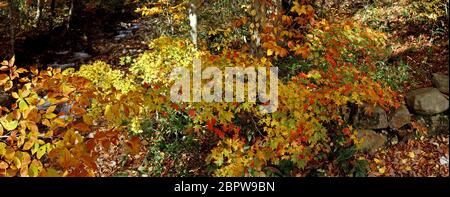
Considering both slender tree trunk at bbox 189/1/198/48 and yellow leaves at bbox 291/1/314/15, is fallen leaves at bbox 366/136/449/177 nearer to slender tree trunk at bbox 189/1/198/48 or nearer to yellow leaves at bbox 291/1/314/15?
yellow leaves at bbox 291/1/314/15

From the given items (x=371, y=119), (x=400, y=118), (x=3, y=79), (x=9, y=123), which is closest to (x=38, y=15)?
(x=3, y=79)

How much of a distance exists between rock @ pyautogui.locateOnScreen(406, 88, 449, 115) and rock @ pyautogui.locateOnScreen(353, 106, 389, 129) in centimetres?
48

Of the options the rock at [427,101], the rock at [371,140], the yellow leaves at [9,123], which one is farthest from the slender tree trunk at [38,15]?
the rock at [427,101]

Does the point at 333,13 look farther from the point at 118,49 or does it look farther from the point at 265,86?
the point at 118,49

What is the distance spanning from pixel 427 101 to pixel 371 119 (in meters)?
0.93

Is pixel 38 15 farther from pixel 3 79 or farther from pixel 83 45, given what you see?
pixel 3 79

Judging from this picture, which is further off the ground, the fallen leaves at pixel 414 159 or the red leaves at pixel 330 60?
the red leaves at pixel 330 60

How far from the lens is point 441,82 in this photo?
6051mm

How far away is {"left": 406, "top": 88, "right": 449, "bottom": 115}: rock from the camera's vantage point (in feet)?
19.4

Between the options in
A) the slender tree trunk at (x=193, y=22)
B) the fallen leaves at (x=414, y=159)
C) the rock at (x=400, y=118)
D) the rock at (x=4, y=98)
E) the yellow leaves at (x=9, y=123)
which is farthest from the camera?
the rock at (x=4, y=98)

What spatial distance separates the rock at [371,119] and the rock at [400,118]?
10 cm

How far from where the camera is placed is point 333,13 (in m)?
11.8

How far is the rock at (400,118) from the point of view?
6234 millimetres

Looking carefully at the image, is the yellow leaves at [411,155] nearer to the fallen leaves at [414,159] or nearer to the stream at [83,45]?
the fallen leaves at [414,159]
